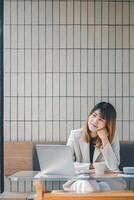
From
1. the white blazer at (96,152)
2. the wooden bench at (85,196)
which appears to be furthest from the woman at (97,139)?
the wooden bench at (85,196)

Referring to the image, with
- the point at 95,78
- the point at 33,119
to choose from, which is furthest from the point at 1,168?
the point at 95,78

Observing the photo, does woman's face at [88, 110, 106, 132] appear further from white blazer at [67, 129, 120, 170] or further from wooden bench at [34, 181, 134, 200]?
wooden bench at [34, 181, 134, 200]

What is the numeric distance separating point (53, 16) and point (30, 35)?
286 mm

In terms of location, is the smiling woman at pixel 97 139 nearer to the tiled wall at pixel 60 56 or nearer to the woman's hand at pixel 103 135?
the woman's hand at pixel 103 135

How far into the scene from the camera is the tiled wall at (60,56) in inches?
212

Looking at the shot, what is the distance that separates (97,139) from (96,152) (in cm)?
12

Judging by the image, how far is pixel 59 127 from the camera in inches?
213

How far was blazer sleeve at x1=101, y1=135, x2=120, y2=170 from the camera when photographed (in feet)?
13.3

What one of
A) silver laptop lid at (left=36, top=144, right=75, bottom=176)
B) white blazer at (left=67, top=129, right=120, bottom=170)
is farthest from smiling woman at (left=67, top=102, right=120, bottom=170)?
silver laptop lid at (left=36, top=144, right=75, bottom=176)

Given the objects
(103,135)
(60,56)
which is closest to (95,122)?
(103,135)

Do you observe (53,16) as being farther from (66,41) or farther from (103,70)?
(103,70)

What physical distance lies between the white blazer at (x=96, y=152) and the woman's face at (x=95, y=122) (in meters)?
0.15

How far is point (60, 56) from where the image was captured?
5391 mm

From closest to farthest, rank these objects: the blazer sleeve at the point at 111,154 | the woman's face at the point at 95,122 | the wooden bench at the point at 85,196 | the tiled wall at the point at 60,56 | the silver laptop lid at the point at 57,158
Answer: the wooden bench at the point at 85,196 < the silver laptop lid at the point at 57,158 < the blazer sleeve at the point at 111,154 < the woman's face at the point at 95,122 < the tiled wall at the point at 60,56
